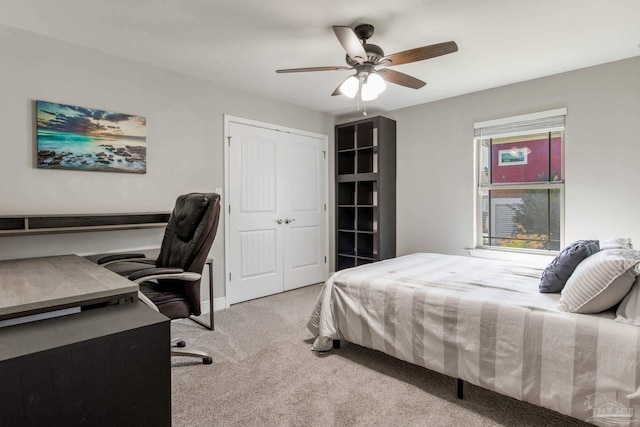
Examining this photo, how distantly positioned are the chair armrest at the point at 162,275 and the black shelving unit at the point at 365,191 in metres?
2.71

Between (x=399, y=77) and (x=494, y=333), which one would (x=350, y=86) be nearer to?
(x=399, y=77)

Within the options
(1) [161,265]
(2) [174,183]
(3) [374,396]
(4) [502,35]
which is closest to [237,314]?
(1) [161,265]

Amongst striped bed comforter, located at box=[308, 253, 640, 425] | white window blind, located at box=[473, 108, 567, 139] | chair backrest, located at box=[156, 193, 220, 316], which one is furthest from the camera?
white window blind, located at box=[473, 108, 567, 139]

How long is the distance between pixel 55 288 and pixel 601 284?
2.43m

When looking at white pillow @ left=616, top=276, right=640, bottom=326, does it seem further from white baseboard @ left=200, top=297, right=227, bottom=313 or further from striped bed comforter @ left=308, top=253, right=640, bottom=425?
white baseboard @ left=200, top=297, right=227, bottom=313

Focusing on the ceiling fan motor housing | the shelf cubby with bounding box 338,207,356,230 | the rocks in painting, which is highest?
the ceiling fan motor housing

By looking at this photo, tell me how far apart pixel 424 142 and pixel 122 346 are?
12.8 feet

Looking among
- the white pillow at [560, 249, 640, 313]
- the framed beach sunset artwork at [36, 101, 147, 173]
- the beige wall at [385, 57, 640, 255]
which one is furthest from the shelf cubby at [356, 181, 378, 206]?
the white pillow at [560, 249, 640, 313]

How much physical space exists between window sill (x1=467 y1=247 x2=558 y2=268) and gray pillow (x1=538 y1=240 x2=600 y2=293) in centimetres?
139

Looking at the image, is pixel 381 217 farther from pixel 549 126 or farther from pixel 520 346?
pixel 520 346

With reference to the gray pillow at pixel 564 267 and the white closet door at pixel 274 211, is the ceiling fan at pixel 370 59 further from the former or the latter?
the white closet door at pixel 274 211

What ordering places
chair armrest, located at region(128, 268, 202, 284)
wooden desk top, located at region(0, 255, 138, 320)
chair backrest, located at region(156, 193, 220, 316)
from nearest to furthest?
wooden desk top, located at region(0, 255, 138, 320)
chair armrest, located at region(128, 268, 202, 284)
chair backrest, located at region(156, 193, 220, 316)

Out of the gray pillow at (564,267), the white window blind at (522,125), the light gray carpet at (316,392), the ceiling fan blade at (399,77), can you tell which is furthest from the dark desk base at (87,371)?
the white window blind at (522,125)

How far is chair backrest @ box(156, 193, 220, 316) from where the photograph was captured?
2152 mm
